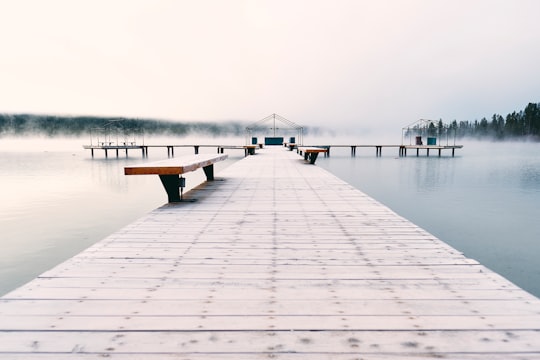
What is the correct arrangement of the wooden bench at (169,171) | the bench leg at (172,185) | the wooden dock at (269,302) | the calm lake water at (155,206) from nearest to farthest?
the wooden dock at (269,302), the wooden bench at (169,171), the bench leg at (172,185), the calm lake water at (155,206)

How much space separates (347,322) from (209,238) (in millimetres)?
2428

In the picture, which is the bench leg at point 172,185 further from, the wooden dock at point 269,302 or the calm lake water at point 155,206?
the calm lake water at point 155,206

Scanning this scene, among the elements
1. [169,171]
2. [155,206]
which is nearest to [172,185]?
[169,171]

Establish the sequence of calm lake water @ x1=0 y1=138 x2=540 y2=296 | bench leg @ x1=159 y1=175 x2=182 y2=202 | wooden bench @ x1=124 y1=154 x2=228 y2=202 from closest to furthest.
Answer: wooden bench @ x1=124 y1=154 x2=228 y2=202 → bench leg @ x1=159 y1=175 x2=182 y2=202 → calm lake water @ x1=0 y1=138 x2=540 y2=296

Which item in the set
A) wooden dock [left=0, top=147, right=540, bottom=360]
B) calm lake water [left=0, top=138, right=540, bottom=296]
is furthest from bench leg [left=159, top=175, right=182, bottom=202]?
calm lake water [left=0, top=138, right=540, bottom=296]

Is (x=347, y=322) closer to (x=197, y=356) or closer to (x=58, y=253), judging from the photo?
(x=197, y=356)

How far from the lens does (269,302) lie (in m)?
2.63

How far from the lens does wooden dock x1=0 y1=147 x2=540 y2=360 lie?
2.08 m

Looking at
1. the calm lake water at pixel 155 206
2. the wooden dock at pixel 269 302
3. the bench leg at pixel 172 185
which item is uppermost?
the bench leg at pixel 172 185

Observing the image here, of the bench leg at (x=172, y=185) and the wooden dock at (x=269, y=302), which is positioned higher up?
the bench leg at (x=172, y=185)

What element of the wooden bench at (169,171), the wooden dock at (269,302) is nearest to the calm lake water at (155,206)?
the wooden bench at (169,171)

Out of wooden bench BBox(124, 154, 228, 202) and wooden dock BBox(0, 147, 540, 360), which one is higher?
wooden bench BBox(124, 154, 228, 202)

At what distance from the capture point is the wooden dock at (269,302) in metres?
2.08

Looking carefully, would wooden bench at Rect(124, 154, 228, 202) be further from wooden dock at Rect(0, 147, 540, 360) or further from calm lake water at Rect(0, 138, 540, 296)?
calm lake water at Rect(0, 138, 540, 296)
